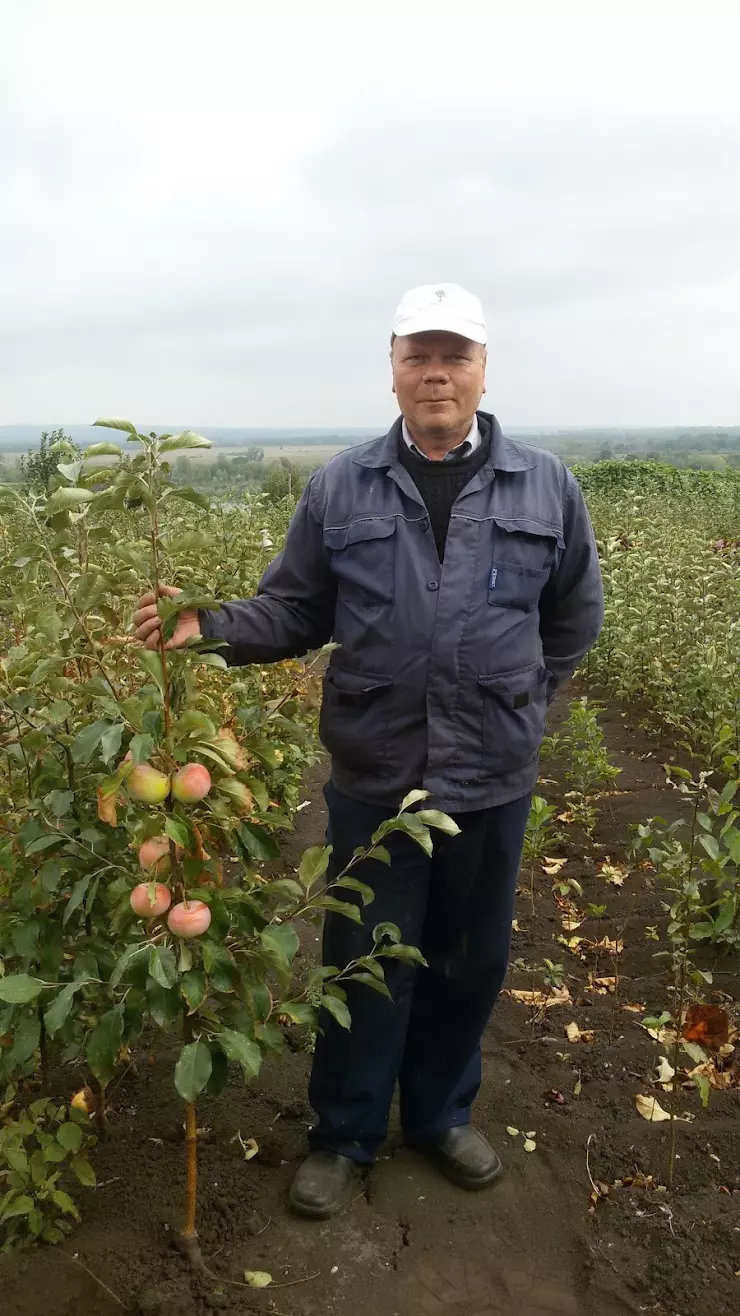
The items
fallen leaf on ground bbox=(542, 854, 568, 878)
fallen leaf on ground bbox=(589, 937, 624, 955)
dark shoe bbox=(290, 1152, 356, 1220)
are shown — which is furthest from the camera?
fallen leaf on ground bbox=(542, 854, 568, 878)

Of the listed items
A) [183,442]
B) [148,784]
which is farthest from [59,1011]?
[183,442]

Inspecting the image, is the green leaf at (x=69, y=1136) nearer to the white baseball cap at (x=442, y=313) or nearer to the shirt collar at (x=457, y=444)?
the shirt collar at (x=457, y=444)

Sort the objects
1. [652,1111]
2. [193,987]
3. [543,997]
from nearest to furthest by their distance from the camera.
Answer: [193,987] < [652,1111] < [543,997]

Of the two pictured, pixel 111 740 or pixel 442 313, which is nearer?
pixel 111 740

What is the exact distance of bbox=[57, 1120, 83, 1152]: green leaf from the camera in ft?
6.27

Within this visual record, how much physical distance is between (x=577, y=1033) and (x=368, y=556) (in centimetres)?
174

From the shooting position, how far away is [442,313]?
2.10m

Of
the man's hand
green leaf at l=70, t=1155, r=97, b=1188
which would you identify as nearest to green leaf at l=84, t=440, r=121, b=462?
the man's hand

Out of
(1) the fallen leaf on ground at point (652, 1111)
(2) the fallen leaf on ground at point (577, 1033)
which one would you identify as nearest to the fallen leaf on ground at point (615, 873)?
(2) the fallen leaf on ground at point (577, 1033)

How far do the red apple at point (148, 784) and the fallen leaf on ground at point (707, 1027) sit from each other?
198 centimetres

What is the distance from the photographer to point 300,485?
32.4ft

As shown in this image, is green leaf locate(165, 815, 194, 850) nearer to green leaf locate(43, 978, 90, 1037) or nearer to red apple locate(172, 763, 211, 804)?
red apple locate(172, 763, 211, 804)

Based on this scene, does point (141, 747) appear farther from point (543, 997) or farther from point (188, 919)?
point (543, 997)

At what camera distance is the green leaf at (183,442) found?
151 cm
